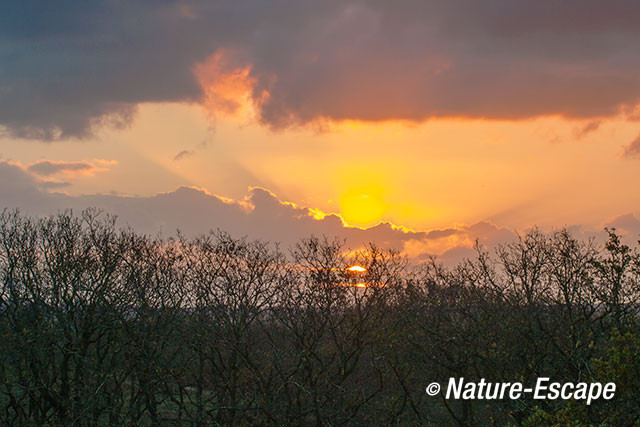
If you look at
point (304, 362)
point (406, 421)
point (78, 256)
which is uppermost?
point (78, 256)

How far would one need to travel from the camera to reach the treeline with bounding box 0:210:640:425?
3716 centimetres

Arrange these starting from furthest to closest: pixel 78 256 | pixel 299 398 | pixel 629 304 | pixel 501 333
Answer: pixel 78 256 < pixel 299 398 < pixel 501 333 < pixel 629 304

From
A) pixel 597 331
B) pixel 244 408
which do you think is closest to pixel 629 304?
pixel 597 331

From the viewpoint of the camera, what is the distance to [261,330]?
42344mm

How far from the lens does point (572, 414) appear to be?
1409cm

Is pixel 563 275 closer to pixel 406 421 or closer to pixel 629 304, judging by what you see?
pixel 629 304

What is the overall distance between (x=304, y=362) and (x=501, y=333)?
13.8 m

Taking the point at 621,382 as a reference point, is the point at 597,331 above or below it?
above

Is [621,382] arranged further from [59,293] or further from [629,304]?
[59,293]

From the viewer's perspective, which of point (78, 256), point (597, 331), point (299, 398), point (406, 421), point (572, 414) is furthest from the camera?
point (406, 421)

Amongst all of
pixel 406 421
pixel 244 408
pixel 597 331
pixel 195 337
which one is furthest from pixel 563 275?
pixel 195 337

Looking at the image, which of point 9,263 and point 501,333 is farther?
point 9,263

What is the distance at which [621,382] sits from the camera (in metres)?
14.8

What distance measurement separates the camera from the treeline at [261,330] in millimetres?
37156
